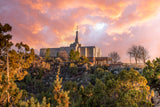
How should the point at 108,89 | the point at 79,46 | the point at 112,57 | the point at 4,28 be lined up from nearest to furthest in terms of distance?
the point at 108,89
the point at 4,28
the point at 112,57
the point at 79,46

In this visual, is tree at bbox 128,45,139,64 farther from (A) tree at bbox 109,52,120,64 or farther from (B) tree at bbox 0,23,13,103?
(B) tree at bbox 0,23,13,103

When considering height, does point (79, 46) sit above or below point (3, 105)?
above

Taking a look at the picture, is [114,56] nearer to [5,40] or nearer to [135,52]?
[135,52]

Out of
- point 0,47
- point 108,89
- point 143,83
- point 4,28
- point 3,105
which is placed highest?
point 4,28

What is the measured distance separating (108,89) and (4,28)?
11996mm

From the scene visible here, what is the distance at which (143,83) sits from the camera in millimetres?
8852

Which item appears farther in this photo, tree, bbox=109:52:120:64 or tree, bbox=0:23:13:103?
tree, bbox=109:52:120:64

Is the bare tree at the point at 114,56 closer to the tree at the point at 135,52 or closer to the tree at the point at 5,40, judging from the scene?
the tree at the point at 135,52

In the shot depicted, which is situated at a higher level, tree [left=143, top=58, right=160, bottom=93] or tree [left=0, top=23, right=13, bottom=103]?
tree [left=0, top=23, right=13, bottom=103]

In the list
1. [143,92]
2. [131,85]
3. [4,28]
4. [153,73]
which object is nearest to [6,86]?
[4,28]

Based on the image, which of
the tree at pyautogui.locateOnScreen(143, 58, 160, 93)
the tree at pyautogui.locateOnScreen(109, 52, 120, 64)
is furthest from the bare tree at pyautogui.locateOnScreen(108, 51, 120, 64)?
the tree at pyautogui.locateOnScreen(143, 58, 160, 93)

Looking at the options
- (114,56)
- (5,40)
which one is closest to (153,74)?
(5,40)

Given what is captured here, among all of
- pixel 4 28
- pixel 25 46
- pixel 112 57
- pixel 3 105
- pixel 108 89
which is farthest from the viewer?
pixel 112 57

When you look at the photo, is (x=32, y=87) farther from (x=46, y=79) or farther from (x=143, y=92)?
(x=143, y=92)
